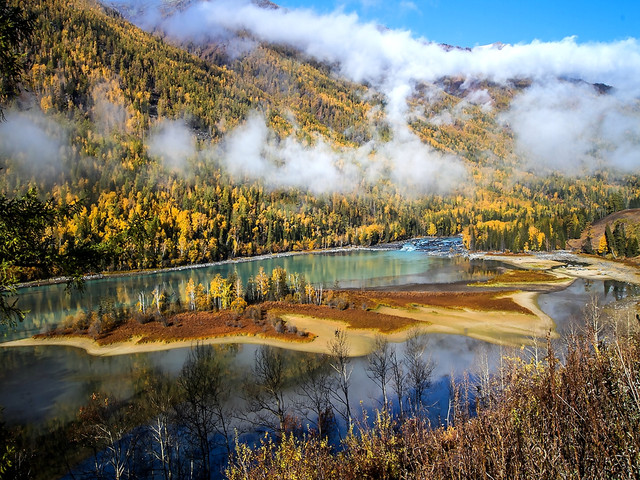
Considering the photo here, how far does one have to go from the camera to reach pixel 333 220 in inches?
6634

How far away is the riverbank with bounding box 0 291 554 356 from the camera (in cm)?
3441

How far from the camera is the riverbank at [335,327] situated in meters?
34.4

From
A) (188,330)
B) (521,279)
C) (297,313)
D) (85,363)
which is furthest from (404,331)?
(521,279)

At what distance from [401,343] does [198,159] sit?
180m

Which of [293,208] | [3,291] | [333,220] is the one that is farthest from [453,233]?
[3,291]

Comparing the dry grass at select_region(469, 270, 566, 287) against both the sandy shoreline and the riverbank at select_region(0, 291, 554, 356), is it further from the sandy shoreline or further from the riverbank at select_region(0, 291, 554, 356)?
the riverbank at select_region(0, 291, 554, 356)

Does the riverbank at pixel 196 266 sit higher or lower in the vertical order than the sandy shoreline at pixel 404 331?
higher

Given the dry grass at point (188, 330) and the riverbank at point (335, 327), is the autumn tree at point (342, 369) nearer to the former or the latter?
the riverbank at point (335, 327)

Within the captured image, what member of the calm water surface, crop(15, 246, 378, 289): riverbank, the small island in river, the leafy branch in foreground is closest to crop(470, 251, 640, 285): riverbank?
the calm water surface

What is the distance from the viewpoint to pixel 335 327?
129 ft

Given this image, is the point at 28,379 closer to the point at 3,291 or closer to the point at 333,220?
the point at 3,291

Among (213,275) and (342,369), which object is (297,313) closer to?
(342,369)

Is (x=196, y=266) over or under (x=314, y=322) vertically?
over

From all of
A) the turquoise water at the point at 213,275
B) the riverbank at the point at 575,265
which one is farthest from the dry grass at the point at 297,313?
the riverbank at the point at 575,265
